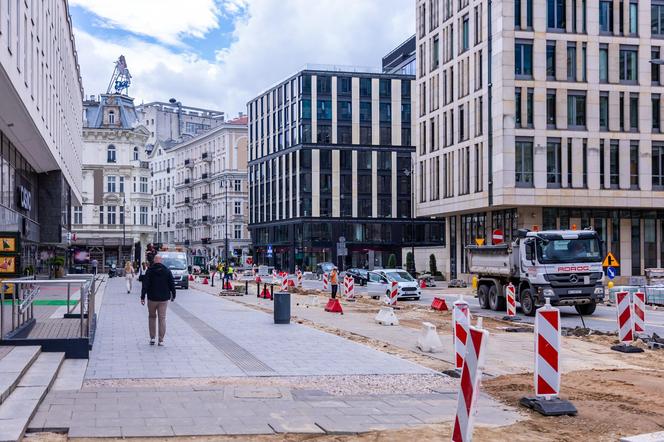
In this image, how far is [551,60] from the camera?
52844 millimetres

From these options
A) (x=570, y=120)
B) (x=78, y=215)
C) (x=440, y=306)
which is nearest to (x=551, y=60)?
(x=570, y=120)

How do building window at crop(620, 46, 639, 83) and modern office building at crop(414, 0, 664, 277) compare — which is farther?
building window at crop(620, 46, 639, 83)

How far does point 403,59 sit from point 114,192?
39480mm

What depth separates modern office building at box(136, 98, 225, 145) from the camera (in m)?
137

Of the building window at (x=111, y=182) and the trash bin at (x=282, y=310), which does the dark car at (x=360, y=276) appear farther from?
the building window at (x=111, y=182)

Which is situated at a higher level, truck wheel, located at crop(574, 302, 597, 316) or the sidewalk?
the sidewalk

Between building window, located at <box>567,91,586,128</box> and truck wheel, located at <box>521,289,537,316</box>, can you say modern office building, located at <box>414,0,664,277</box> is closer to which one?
building window, located at <box>567,91,586,128</box>

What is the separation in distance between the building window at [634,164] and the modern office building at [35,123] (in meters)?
37.2

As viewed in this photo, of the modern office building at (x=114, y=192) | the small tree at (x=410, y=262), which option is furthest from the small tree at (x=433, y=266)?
the modern office building at (x=114, y=192)

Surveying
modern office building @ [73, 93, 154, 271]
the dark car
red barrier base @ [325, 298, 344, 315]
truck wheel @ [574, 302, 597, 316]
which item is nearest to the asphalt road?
truck wheel @ [574, 302, 597, 316]

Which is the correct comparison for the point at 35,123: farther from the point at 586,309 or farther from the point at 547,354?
the point at 547,354

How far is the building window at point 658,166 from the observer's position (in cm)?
5353

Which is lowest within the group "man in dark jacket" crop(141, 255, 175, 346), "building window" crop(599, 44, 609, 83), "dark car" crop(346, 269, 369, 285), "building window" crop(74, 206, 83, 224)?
"dark car" crop(346, 269, 369, 285)

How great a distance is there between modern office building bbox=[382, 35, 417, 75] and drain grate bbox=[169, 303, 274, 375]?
74668mm
